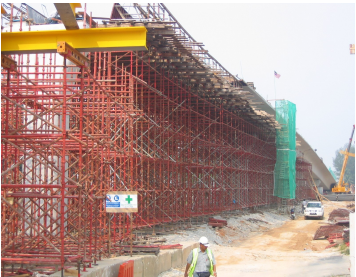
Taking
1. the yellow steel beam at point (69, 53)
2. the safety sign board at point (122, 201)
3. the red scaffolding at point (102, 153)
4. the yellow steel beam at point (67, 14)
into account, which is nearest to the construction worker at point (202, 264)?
the red scaffolding at point (102, 153)

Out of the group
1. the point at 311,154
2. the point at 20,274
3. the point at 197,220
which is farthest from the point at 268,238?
the point at 311,154

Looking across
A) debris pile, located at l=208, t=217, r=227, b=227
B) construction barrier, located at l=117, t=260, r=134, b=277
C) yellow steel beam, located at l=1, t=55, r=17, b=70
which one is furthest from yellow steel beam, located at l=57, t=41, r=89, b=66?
debris pile, located at l=208, t=217, r=227, b=227

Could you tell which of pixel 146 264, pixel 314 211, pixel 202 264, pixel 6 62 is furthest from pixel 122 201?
pixel 314 211

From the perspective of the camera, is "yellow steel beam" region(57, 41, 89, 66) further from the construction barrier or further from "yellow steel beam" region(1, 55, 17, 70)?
the construction barrier

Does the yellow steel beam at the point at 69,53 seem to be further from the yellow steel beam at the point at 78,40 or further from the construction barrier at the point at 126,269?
the construction barrier at the point at 126,269

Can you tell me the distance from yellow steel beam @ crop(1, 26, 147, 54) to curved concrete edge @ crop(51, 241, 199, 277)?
4.68 m

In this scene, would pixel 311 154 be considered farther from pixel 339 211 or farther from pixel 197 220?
pixel 197 220

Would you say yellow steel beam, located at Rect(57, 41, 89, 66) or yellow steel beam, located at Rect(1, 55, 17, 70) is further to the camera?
yellow steel beam, located at Rect(1, 55, 17, 70)

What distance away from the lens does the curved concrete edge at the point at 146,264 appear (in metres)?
10.9

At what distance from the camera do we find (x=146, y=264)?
13.8 metres

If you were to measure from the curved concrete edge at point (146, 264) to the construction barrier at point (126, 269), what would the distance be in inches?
9.0

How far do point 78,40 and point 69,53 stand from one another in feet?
1.82

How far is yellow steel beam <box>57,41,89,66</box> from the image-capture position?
9.24 meters

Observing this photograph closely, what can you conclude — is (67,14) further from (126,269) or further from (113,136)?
(113,136)
